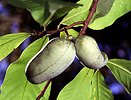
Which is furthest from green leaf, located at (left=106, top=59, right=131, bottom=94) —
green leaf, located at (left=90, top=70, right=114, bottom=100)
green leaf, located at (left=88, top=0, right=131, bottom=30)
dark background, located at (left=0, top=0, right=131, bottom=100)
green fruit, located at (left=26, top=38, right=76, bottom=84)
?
dark background, located at (left=0, top=0, right=131, bottom=100)

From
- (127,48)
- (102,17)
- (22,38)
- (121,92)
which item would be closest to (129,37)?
(127,48)

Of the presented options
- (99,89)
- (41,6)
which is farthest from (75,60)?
(41,6)

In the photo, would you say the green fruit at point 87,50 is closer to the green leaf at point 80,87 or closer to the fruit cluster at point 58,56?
the fruit cluster at point 58,56

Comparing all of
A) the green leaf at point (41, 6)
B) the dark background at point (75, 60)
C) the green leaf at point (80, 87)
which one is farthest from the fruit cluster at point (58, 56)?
the dark background at point (75, 60)

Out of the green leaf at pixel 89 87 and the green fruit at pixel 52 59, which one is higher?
the green fruit at pixel 52 59

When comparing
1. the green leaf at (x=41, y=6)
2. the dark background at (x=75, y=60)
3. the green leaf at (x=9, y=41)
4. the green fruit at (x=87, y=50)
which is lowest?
the dark background at (x=75, y=60)

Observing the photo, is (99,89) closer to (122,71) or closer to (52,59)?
(122,71)

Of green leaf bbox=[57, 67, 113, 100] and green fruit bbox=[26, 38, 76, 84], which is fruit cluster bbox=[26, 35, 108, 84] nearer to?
green fruit bbox=[26, 38, 76, 84]
